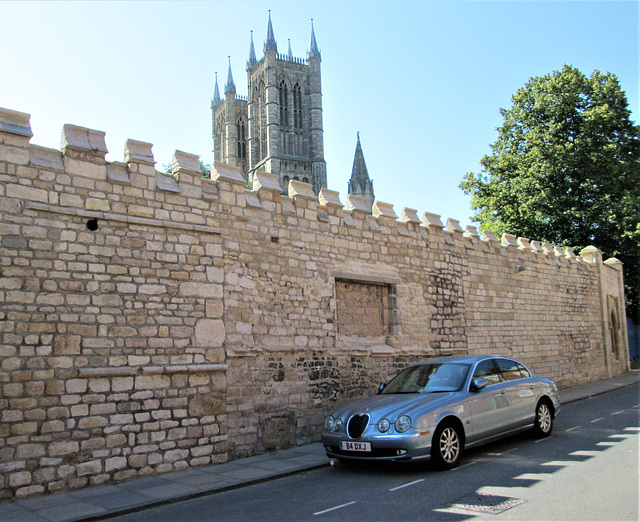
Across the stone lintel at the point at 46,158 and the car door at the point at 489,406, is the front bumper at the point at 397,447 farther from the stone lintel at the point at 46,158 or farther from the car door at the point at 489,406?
the stone lintel at the point at 46,158

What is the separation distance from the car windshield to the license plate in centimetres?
135

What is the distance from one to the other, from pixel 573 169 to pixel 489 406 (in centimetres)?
1875

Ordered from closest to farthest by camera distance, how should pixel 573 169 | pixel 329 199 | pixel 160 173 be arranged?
pixel 160 173 < pixel 329 199 < pixel 573 169

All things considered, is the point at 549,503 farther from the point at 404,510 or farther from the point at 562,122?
the point at 562,122

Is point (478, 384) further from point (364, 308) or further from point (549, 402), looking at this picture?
point (364, 308)

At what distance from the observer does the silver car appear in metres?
7.02

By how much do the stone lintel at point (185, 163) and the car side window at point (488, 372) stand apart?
216 inches

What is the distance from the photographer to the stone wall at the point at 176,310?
7227mm

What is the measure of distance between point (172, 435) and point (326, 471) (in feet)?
7.70

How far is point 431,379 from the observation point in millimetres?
8297

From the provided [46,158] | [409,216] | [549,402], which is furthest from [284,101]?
[549,402]

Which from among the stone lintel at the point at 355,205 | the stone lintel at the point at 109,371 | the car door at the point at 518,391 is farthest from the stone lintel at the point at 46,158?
the car door at the point at 518,391

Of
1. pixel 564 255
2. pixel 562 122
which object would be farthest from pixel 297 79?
pixel 564 255

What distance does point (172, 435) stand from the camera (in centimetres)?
820
